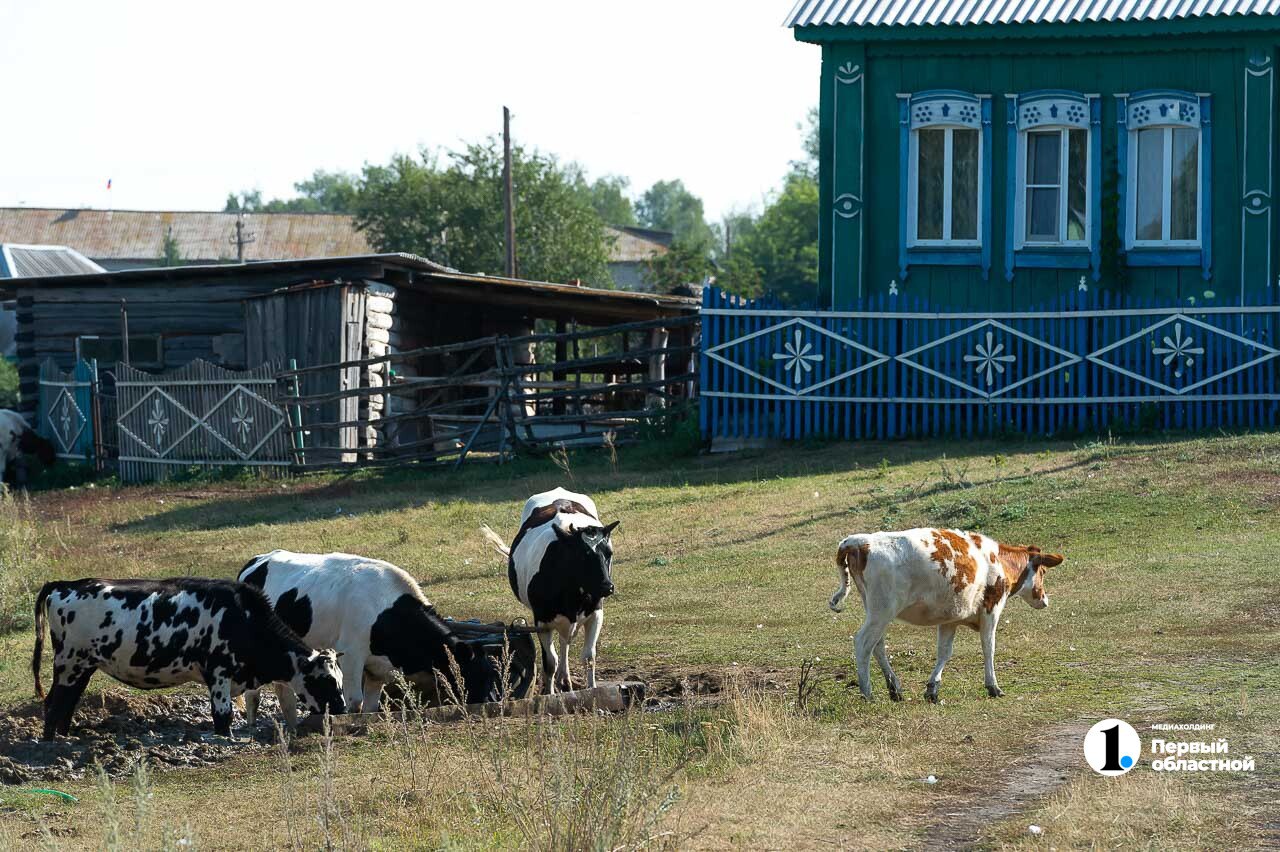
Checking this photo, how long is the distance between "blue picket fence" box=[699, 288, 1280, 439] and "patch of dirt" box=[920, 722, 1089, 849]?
12865mm

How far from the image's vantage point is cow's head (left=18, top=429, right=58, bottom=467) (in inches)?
1079

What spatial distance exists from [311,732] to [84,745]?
57.6 inches

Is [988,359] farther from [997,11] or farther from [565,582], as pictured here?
[565,582]

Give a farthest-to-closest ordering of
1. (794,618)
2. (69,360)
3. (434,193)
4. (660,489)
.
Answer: (434,193)
(69,360)
(660,489)
(794,618)

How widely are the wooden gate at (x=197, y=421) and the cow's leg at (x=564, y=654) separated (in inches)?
569

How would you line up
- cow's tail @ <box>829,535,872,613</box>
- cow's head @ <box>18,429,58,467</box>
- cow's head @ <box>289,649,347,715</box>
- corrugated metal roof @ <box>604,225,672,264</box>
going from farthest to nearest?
corrugated metal roof @ <box>604,225,672,264</box> → cow's head @ <box>18,429,58,467</box> → cow's head @ <box>289,649,347,715</box> → cow's tail @ <box>829,535,872,613</box>

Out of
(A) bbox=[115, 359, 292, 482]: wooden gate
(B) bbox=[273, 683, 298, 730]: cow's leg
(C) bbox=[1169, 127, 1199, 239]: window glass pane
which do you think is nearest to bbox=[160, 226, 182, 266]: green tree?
(A) bbox=[115, 359, 292, 482]: wooden gate

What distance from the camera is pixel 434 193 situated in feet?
176

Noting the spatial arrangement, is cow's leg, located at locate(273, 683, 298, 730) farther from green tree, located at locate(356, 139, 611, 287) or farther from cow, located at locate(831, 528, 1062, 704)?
green tree, located at locate(356, 139, 611, 287)

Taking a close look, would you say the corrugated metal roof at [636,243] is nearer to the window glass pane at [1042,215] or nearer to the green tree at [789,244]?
the green tree at [789,244]

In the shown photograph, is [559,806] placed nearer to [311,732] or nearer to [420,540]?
[311,732]

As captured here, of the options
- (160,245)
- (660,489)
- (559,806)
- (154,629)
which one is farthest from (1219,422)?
(160,245)

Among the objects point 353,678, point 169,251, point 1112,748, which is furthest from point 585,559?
point 169,251

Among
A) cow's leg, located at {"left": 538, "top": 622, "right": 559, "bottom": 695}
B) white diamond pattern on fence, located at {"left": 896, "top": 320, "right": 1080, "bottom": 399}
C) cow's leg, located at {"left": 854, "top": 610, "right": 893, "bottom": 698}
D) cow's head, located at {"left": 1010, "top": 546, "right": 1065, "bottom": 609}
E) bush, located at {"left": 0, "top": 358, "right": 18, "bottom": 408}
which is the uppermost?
white diamond pattern on fence, located at {"left": 896, "top": 320, "right": 1080, "bottom": 399}
